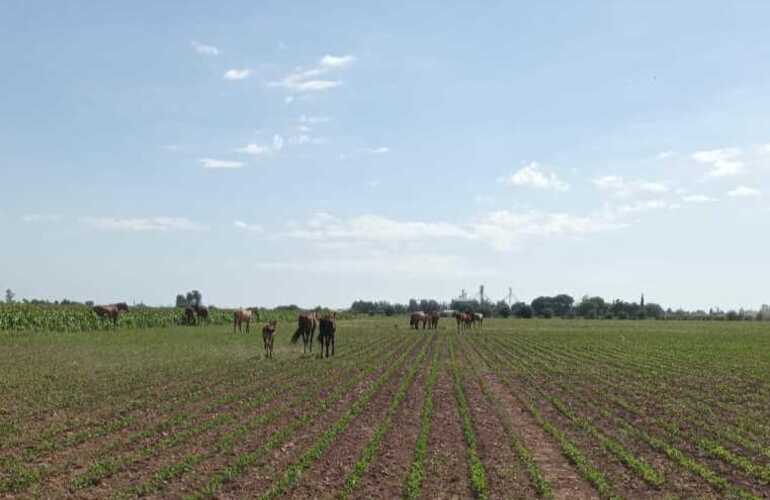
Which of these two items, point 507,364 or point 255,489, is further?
point 507,364

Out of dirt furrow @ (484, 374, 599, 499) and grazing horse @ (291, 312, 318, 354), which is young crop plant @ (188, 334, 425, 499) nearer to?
dirt furrow @ (484, 374, 599, 499)

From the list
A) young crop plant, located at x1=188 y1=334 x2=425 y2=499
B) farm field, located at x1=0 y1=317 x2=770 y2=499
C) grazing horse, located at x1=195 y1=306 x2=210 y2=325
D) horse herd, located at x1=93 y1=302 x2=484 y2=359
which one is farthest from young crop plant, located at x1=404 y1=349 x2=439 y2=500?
grazing horse, located at x1=195 y1=306 x2=210 y2=325

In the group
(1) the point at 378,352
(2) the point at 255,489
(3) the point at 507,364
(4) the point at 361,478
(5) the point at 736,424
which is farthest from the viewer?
(1) the point at 378,352

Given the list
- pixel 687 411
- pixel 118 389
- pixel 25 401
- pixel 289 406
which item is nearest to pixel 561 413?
pixel 687 411

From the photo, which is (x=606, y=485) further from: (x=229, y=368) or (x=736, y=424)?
(x=229, y=368)

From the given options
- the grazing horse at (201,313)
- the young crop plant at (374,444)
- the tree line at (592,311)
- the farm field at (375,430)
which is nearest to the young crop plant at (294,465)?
the farm field at (375,430)

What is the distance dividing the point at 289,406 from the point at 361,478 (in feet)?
22.0

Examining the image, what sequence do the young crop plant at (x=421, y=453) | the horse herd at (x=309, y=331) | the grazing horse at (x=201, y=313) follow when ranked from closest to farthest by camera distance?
the young crop plant at (x=421, y=453) < the horse herd at (x=309, y=331) < the grazing horse at (x=201, y=313)

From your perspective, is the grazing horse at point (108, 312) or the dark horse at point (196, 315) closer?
the grazing horse at point (108, 312)

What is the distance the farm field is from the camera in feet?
35.0

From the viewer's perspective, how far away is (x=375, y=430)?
14641mm

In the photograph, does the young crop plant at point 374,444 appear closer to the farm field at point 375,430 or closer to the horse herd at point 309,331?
the farm field at point 375,430

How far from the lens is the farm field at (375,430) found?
1068 centimetres

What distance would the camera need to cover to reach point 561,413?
17.4m
